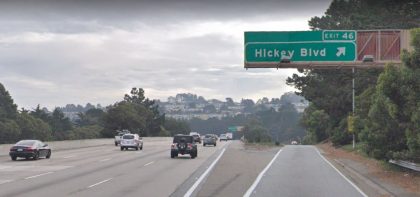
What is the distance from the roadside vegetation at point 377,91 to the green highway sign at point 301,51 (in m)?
2.28

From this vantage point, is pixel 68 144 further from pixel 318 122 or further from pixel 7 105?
pixel 7 105

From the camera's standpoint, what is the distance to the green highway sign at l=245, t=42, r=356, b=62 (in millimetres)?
27797

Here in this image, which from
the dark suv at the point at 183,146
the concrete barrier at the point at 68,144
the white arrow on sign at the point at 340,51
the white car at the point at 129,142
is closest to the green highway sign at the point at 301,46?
the white arrow on sign at the point at 340,51

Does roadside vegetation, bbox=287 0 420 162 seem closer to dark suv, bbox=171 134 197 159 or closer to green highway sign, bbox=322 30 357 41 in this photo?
green highway sign, bbox=322 30 357 41

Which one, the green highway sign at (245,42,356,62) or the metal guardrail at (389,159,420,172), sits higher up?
the green highway sign at (245,42,356,62)

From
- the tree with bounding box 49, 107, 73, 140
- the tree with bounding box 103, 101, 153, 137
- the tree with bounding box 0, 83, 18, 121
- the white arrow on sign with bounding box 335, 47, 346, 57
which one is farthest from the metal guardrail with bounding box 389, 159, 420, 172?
the tree with bounding box 49, 107, 73, 140

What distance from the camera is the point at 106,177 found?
24047 millimetres

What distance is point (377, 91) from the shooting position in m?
25.8

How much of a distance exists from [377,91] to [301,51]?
13.5 ft

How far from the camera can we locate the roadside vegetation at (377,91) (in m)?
23.0


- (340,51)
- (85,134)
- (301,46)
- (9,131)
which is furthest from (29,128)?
(340,51)

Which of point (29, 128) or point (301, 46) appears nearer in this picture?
point (301, 46)

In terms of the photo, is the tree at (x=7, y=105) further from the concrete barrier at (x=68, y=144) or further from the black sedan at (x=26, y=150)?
the black sedan at (x=26, y=150)

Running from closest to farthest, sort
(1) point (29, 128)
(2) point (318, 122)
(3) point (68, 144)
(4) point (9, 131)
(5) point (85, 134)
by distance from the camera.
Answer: (3) point (68, 144), (4) point (9, 131), (2) point (318, 122), (1) point (29, 128), (5) point (85, 134)
